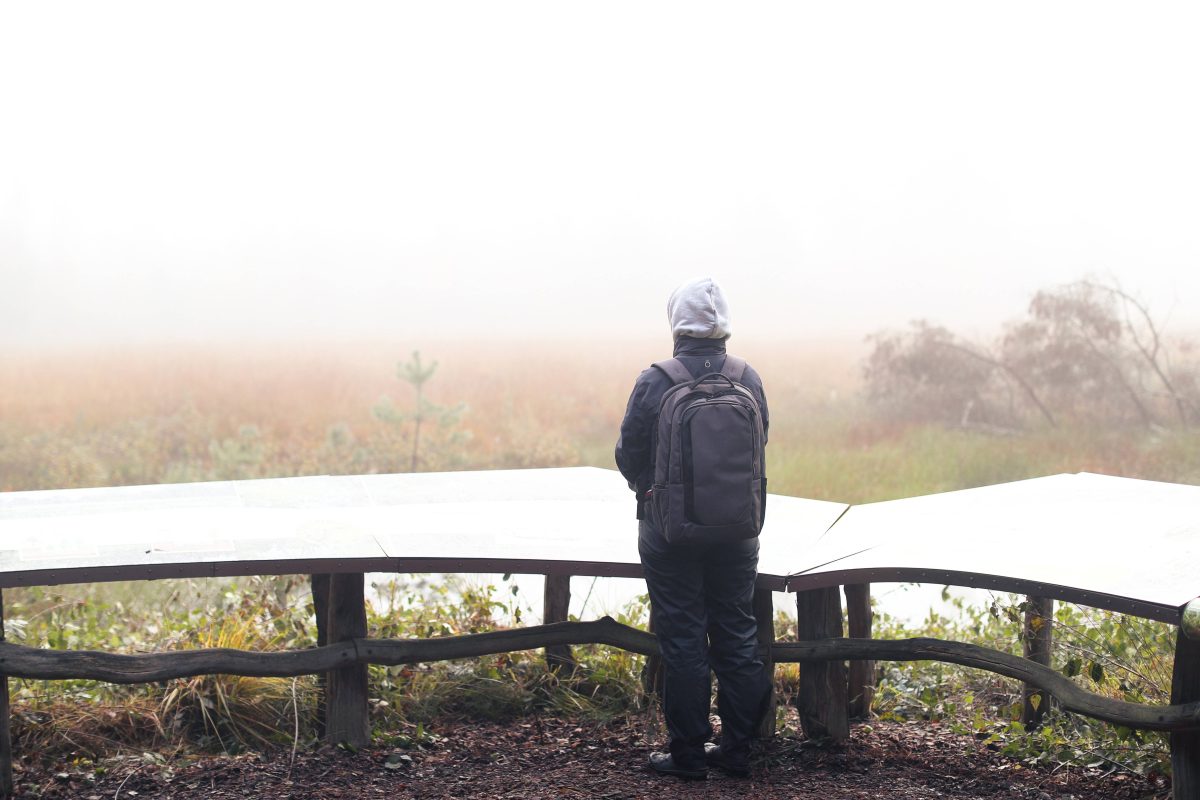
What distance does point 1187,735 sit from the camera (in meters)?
3.59

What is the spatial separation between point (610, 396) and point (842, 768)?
18.1 metres

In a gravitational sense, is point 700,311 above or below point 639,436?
above

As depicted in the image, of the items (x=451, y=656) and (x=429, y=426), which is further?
(x=429, y=426)

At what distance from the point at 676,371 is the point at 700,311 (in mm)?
217

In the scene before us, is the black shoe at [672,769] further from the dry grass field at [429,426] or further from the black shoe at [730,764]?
the dry grass field at [429,426]

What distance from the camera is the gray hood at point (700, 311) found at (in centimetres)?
395

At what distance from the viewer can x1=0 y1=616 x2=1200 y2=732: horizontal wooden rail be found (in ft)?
13.3

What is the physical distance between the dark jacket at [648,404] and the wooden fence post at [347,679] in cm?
110

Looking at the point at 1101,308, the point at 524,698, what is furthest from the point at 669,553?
the point at 1101,308

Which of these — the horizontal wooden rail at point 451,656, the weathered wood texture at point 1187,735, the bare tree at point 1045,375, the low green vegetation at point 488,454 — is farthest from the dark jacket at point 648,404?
the bare tree at point 1045,375

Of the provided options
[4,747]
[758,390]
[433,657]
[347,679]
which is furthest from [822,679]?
[4,747]

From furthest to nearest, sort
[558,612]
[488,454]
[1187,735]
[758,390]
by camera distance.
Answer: [488,454]
[558,612]
[758,390]
[1187,735]

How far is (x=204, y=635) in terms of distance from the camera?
5.11 meters

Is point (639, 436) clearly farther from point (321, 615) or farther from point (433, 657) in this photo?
point (321, 615)
